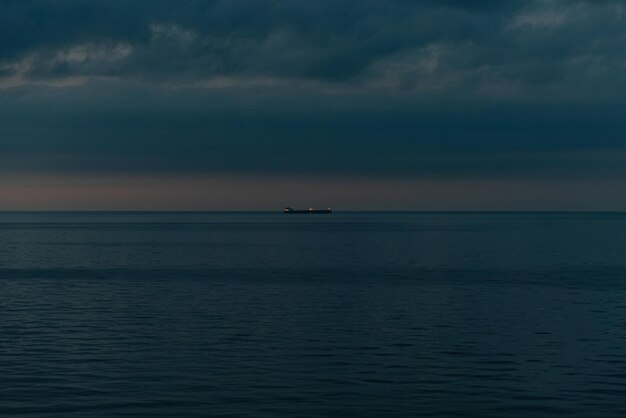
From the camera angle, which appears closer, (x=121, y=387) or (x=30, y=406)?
(x=30, y=406)

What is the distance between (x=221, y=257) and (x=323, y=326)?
5856 centimetres

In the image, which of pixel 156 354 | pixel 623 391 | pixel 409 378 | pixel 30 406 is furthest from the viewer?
pixel 156 354

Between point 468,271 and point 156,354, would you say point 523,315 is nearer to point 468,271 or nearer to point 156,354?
point 156,354

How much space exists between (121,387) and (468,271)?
167 ft

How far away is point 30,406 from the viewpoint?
25.2 meters

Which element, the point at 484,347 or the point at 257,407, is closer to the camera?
the point at 257,407

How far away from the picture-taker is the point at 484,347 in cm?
3475

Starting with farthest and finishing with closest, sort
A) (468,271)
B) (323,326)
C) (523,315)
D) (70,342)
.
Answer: (468,271), (523,315), (323,326), (70,342)

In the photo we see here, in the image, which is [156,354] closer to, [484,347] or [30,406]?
[30,406]

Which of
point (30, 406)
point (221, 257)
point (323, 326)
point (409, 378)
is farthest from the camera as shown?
point (221, 257)

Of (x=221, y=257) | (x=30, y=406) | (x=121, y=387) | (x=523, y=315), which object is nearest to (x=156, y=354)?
(x=121, y=387)

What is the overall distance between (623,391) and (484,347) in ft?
26.3

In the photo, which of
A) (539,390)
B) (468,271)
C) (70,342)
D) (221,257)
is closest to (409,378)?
(539,390)

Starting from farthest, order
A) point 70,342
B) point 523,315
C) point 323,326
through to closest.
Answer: point 523,315 < point 323,326 < point 70,342
